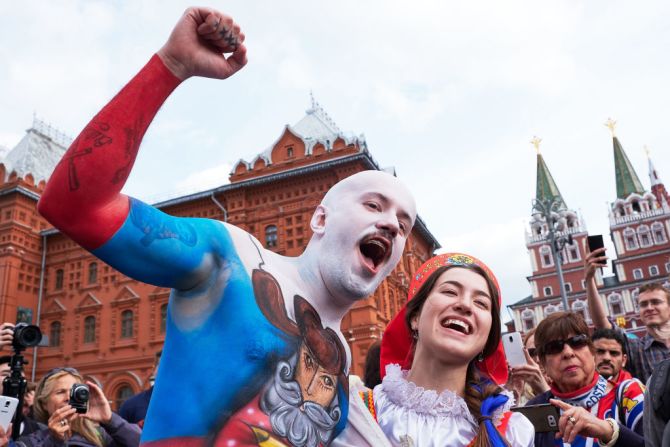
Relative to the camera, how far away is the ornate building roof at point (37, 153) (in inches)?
957

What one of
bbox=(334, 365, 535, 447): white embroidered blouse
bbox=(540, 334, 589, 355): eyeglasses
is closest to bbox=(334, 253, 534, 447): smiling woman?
bbox=(334, 365, 535, 447): white embroidered blouse

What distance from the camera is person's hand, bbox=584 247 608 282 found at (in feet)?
13.0

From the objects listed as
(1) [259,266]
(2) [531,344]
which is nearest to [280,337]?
(1) [259,266]

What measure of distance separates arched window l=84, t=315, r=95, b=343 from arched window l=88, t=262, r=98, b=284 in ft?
4.86

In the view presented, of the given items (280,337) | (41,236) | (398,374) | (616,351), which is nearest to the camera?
(280,337)

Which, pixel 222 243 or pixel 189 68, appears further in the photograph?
pixel 222 243

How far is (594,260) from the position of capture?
13.2ft

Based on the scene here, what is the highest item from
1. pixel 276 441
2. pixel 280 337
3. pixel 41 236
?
pixel 41 236

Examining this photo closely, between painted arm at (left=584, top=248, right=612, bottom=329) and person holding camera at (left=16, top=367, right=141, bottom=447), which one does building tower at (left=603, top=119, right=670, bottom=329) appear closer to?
painted arm at (left=584, top=248, right=612, bottom=329)

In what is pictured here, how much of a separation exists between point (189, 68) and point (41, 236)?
2533 cm

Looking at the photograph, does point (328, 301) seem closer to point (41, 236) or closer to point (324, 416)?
A: point (324, 416)

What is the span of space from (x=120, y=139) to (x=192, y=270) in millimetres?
379

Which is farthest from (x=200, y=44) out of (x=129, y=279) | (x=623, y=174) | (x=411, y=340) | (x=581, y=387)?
(x=623, y=174)

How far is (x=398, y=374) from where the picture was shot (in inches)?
91.2
